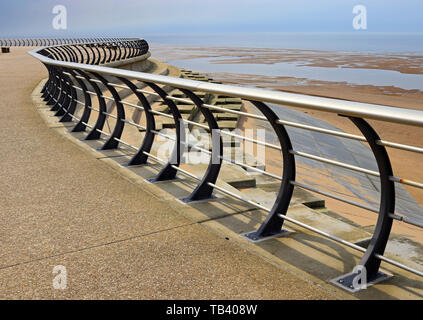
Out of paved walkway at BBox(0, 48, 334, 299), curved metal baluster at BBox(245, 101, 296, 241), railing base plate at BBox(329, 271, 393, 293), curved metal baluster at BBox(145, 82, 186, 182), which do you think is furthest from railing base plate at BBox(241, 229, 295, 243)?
curved metal baluster at BBox(145, 82, 186, 182)

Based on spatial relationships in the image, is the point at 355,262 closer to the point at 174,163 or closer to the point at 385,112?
Result: the point at 385,112

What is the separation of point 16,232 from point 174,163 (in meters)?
1.99

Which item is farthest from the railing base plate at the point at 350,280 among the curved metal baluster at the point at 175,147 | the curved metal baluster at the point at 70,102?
the curved metal baluster at the point at 70,102

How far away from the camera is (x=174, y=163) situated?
5840 millimetres

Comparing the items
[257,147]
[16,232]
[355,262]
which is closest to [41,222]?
[16,232]

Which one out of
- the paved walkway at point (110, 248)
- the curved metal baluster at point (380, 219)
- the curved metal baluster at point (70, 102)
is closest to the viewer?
the curved metal baluster at point (380, 219)

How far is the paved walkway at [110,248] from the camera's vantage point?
343 cm

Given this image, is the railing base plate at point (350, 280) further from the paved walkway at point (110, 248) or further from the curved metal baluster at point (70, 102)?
the curved metal baluster at point (70, 102)

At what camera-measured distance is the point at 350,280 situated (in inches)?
139

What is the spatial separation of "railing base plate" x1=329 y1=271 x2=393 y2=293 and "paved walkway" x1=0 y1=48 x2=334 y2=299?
164mm

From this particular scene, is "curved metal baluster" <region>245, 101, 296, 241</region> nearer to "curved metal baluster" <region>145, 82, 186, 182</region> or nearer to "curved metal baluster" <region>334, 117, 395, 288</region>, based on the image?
"curved metal baluster" <region>334, 117, 395, 288</region>

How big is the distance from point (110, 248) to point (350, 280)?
1.83 metres

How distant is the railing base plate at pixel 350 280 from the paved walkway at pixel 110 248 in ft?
0.54
